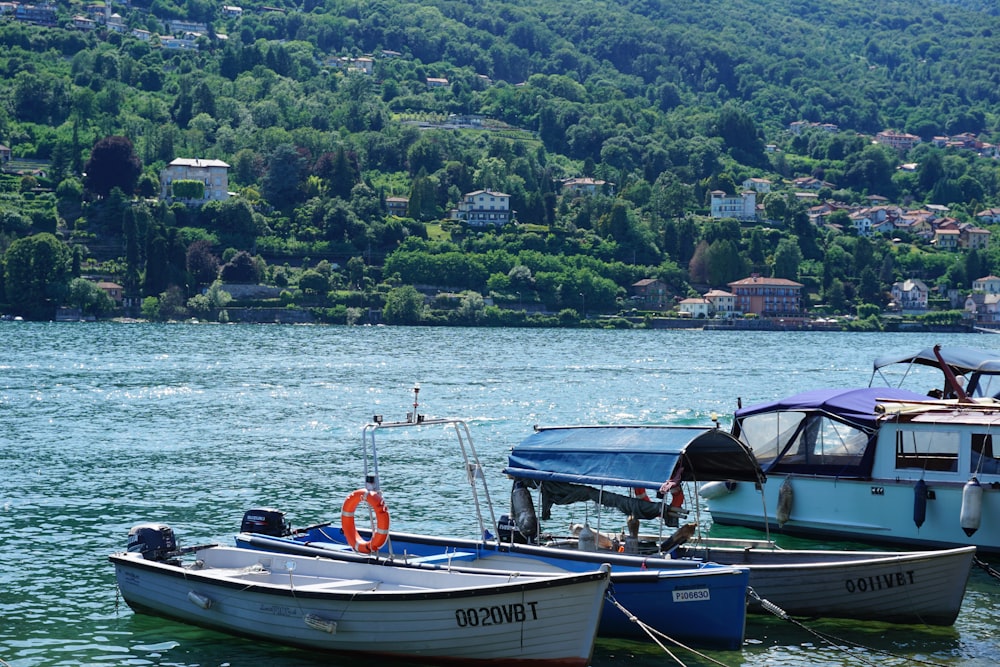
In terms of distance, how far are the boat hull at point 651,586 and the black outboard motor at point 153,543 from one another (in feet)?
8.56

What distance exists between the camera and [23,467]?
147 ft

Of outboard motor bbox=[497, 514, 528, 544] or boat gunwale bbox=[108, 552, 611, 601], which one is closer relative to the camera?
boat gunwale bbox=[108, 552, 611, 601]

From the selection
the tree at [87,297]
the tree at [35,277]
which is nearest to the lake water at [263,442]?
the tree at [87,297]

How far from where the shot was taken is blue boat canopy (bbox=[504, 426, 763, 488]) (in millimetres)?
25000

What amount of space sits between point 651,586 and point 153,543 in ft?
29.1

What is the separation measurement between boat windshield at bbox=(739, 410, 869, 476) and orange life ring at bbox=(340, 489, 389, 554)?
39.1 feet

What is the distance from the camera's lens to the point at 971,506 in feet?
97.7

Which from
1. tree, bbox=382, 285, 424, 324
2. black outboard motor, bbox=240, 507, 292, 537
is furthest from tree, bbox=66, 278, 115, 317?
black outboard motor, bbox=240, 507, 292, 537

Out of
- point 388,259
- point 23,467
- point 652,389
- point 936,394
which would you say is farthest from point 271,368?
point 388,259

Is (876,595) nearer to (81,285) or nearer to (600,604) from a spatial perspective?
(600,604)

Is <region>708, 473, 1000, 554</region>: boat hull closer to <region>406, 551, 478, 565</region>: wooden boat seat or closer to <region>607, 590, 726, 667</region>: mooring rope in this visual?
<region>607, 590, 726, 667</region>: mooring rope

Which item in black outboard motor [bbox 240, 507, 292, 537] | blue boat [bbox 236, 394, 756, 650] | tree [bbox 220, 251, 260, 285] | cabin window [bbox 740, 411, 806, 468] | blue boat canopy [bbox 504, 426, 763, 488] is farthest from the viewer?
tree [bbox 220, 251, 260, 285]

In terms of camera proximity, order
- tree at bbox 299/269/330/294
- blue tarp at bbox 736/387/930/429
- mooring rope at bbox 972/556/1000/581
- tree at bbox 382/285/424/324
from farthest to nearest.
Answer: tree at bbox 299/269/330/294
tree at bbox 382/285/424/324
blue tarp at bbox 736/387/930/429
mooring rope at bbox 972/556/1000/581

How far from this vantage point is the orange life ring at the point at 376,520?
23.9m
